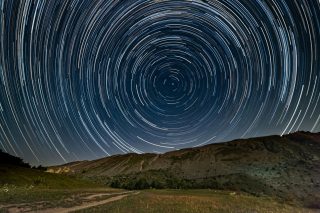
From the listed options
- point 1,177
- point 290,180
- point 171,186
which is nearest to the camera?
point 1,177

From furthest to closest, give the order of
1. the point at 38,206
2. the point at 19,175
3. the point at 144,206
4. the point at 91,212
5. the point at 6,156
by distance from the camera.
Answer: the point at 6,156, the point at 19,175, the point at 144,206, the point at 38,206, the point at 91,212

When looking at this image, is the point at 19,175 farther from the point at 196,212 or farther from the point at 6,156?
the point at 196,212

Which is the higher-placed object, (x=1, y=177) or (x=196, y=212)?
(x=1, y=177)

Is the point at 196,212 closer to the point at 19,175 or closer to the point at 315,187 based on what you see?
the point at 19,175

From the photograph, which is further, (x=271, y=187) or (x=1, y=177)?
(x=271, y=187)

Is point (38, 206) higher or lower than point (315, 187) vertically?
lower

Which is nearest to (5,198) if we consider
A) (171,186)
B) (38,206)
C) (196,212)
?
(38,206)

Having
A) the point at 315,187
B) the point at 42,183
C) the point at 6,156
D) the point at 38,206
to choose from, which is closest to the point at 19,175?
the point at 42,183

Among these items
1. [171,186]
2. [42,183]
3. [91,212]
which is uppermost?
[171,186]

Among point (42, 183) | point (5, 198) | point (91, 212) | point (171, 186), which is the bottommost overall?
point (91, 212)
